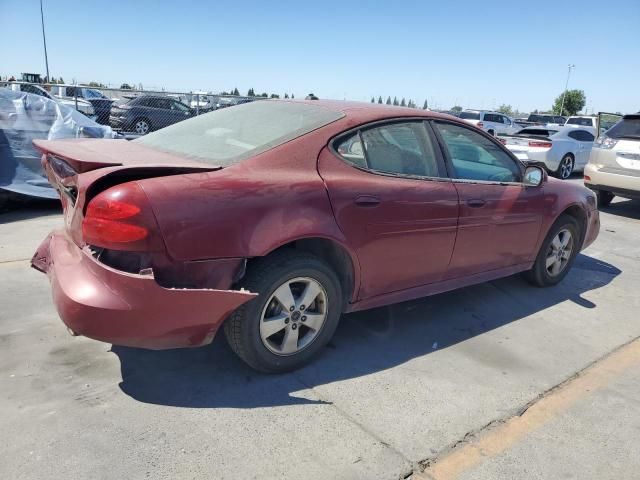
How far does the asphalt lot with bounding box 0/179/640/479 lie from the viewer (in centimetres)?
236

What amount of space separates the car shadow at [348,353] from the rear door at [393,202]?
0.41 metres

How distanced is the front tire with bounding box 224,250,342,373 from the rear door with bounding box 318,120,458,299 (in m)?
0.29

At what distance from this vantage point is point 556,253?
4867mm

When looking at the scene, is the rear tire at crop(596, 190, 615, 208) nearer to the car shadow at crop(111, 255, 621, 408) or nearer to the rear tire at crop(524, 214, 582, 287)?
the rear tire at crop(524, 214, 582, 287)

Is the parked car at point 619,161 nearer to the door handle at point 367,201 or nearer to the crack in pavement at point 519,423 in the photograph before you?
the crack in pavement at point 519,423

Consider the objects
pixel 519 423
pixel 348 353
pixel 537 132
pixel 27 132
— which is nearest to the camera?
pixel 519 423

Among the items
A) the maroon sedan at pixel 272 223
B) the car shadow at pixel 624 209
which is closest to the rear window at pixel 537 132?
the car shadow at pixel 624 209

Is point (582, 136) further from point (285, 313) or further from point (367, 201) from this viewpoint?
point (285, 313)

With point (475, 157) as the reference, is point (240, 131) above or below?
above

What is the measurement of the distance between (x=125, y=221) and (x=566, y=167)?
42.9 feet

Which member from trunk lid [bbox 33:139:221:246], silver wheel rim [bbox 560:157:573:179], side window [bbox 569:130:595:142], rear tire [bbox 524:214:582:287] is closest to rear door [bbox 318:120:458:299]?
trunk lid [bbox 33:139:221:246]

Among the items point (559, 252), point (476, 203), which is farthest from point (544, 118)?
point (476, 203)

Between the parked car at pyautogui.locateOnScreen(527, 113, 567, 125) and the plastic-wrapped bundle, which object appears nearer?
the plastic-wrapped bundle

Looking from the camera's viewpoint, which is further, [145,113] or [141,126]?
[145,113]
